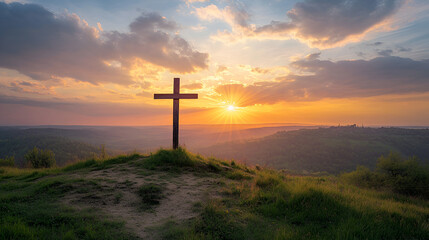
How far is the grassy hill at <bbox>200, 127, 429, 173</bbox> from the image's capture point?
330 ft

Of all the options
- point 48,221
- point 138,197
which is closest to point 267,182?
point 138,197

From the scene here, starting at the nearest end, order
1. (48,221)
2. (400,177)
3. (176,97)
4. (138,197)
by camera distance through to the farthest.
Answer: (48,221) → (138,197) → (400,177) → (176,97)

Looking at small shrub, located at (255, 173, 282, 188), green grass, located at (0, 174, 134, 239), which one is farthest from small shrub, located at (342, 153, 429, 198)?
green grass, located at (0, 174, 134, 239)

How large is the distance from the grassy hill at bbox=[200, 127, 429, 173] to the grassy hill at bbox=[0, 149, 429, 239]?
80748 mm

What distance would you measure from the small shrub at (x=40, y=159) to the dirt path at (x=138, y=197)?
10.5 metres

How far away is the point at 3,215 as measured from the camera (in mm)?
4414

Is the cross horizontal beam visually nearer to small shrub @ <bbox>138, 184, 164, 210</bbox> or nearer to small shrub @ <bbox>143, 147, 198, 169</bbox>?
small shrub @ <bbox>143, 147, 198, 169</bbox>

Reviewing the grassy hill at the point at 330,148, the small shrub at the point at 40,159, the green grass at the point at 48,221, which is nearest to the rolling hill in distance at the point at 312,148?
the grassy hill at the point at 330,148

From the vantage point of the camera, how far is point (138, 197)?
6.11 metres

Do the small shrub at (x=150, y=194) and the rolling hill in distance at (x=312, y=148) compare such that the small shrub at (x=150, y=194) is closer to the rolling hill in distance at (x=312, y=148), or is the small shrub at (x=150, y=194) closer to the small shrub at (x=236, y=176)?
the small shrub at (x=236, y=176)

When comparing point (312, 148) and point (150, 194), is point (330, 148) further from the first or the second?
point (150, 194)

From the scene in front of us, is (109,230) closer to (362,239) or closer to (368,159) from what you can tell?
(362,239)

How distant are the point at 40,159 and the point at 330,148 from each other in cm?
13814

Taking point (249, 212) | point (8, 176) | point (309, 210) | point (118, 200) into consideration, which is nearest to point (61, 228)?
point (118, 200)
